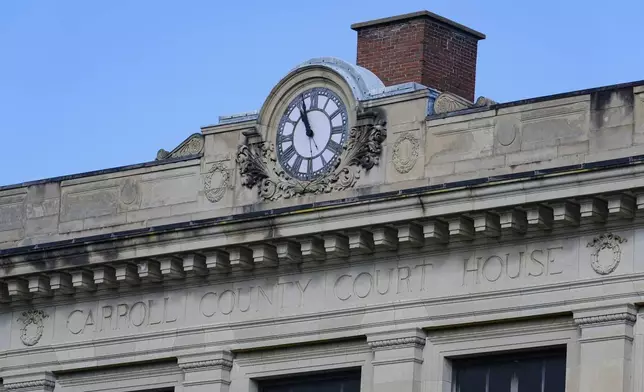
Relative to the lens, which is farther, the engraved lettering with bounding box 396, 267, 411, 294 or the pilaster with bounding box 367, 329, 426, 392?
the engraved lettering with bounding box 396, 267, 411, 294

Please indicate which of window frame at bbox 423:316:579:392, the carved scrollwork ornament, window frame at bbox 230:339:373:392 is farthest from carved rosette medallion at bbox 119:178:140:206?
window frame at bbox 423:316:579:392

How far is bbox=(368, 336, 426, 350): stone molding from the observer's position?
34.4m

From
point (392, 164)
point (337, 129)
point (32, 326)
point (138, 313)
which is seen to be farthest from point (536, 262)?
point (32, 326)

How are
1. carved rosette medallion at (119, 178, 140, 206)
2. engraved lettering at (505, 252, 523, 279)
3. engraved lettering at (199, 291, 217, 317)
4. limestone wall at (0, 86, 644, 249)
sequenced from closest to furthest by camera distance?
limestone wall at (0, 86, 644, 249)
engraved lettering at (505, 252, 523, 279)
engraved lettering at (199, 291, 217, 317)
carved rosette medallion at (119, 178, 140, 206)

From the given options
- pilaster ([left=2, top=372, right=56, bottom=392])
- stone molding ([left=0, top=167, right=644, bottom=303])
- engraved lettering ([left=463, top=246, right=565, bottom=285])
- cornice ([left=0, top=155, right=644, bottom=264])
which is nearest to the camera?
cornice ([left=0, top=155, right=644, bottom=264])

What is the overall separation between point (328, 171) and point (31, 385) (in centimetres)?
625

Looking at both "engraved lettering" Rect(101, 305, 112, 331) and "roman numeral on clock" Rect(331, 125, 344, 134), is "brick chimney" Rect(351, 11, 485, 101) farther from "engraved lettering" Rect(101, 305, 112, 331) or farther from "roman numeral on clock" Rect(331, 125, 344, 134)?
"engraved lettering" Rect(101, 305, 112, 331)

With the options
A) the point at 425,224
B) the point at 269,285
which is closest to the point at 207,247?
the point at 269,285

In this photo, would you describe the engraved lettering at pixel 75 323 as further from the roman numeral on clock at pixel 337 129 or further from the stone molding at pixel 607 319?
the stone molding at pixel 607 319

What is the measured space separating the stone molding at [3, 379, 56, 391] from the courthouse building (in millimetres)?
46

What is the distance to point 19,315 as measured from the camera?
38812 millimetres

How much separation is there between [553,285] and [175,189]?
7069 millimetres

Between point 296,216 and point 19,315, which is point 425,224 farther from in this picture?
point 19,315

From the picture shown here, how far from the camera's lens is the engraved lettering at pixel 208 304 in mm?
36719
